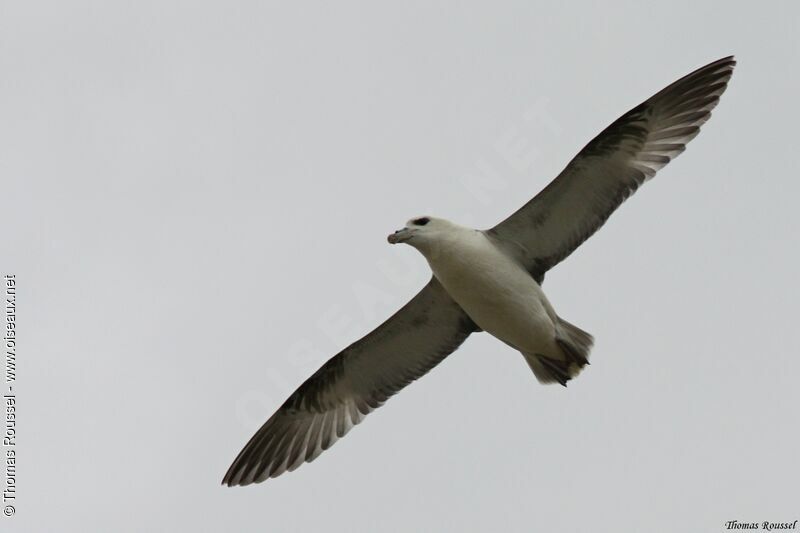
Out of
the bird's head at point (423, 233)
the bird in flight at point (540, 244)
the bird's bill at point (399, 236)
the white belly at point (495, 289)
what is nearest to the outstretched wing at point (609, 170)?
the bird in flight at point (540, 244)

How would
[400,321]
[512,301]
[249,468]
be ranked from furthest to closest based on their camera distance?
[249,468], [400,321], [512,301]

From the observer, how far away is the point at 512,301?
13188 millimetres

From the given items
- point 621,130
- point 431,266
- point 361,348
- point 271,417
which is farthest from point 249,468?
point 621,130

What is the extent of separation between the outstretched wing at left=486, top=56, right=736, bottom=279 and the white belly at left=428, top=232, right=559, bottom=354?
38cm

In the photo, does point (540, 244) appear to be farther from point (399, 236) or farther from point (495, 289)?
point (399, 236)

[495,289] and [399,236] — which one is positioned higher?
[399,236]

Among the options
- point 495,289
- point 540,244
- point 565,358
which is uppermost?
point 540,244

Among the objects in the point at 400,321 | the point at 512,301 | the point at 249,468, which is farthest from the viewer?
the point at 249,468

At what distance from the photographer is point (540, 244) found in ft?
44.8

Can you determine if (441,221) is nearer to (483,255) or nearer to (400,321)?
(483,255)

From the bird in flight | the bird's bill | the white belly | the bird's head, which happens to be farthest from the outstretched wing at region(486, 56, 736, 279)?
the bird's bill

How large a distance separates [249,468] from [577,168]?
195 inches

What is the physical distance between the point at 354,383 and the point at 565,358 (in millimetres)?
2499

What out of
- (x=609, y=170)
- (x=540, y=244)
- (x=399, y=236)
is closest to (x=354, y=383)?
(x=399, y=236)
